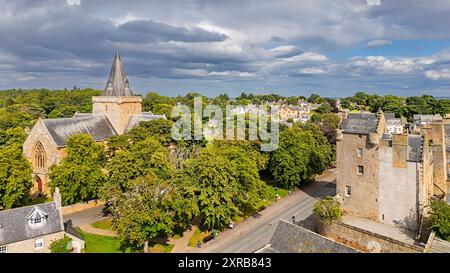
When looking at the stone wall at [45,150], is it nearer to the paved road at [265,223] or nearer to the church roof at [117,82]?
the church roof at [117,82]

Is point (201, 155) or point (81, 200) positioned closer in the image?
point (201, 155)

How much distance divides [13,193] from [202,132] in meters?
25.6

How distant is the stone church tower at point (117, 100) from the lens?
52.7 metres

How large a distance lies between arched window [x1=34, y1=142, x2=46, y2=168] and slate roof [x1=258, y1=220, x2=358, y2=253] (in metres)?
37.4

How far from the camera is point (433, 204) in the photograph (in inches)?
984

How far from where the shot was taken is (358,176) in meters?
31.2

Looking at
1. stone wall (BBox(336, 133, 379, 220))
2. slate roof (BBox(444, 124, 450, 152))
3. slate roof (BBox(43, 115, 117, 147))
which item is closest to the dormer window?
slate roof (BBox(43, 115, 117, 147))

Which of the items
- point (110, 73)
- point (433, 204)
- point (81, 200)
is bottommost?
point (81, 200)

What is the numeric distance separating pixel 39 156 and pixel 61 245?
23.0m

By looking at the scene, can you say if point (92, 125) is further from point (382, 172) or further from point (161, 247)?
point (382, 172)

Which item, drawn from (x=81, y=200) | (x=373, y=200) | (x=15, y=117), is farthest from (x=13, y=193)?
(x=15, y=117)

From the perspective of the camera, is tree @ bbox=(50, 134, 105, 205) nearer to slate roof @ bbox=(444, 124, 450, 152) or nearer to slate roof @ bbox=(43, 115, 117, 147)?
slate roof @ bbox=(43, 115, 117, 147)

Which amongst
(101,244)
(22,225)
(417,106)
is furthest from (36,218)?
(417,106)
